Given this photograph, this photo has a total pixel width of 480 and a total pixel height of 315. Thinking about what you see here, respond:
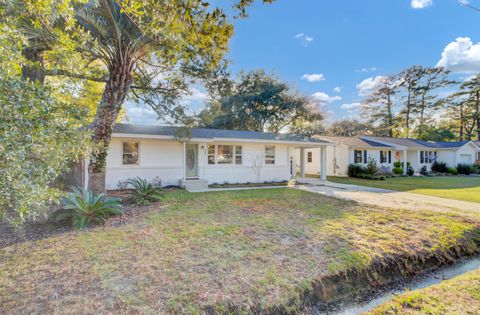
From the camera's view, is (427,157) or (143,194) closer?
(143,194)

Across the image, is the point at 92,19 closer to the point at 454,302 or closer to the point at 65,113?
the point at 65,113

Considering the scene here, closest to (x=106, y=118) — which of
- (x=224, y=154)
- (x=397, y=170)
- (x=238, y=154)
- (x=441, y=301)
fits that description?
(x=224, y=154)

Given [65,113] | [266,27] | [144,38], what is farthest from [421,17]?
[65,113]

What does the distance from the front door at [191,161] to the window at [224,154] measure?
0.77m

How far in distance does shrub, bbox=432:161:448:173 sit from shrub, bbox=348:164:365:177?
11274 mm

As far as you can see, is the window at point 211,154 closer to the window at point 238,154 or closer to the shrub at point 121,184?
the window at point 238,154

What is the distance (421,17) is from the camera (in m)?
11.8

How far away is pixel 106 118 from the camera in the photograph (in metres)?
7.14

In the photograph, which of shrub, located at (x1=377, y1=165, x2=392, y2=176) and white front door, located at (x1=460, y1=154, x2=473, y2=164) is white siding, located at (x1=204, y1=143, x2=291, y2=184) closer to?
shrub, located at (x1=377, y1=165, x2=392, y2=176)

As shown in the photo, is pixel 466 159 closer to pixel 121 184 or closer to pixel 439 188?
pixel 439 188

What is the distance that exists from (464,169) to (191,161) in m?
27.2

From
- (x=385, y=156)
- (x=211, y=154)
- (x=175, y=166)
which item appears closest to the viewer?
(x=175, y=166)

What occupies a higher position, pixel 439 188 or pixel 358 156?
pixel 358 156

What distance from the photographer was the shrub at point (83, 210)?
5.38m
